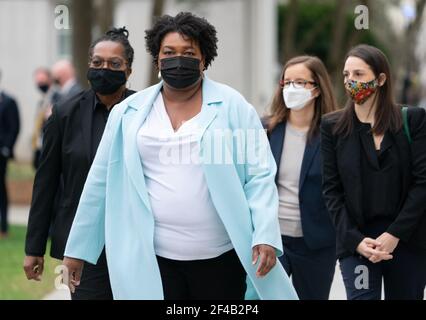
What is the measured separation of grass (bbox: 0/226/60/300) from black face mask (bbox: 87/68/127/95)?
3718mm

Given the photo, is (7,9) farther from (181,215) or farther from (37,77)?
(181,215)

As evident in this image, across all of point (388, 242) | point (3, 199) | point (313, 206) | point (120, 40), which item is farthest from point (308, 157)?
point (3, 199)

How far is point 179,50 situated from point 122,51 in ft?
2.90

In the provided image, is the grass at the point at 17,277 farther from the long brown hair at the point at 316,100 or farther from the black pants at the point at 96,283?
the black pants at the point at 96,283

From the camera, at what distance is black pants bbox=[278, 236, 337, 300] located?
22.0ft

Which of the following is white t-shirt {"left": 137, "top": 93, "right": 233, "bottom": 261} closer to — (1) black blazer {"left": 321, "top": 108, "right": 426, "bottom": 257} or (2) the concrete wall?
(1) black blazer {"left": 321, "top": 108, "right": 426, "bottom": 257}

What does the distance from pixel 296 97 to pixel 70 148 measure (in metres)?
1.78

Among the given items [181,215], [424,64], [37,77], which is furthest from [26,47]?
[424,64]

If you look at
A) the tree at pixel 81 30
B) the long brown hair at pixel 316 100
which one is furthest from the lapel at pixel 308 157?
the tree at pixel 81 30

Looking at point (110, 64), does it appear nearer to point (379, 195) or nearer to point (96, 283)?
point (96, 283)

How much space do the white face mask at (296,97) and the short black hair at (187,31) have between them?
1.62 metres

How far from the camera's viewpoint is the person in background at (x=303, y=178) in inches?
263

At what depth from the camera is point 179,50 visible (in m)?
5.21

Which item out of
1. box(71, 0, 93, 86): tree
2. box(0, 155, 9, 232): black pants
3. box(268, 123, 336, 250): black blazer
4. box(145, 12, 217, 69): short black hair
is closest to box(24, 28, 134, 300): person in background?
box(145, 12, 217, 69): short black hair
